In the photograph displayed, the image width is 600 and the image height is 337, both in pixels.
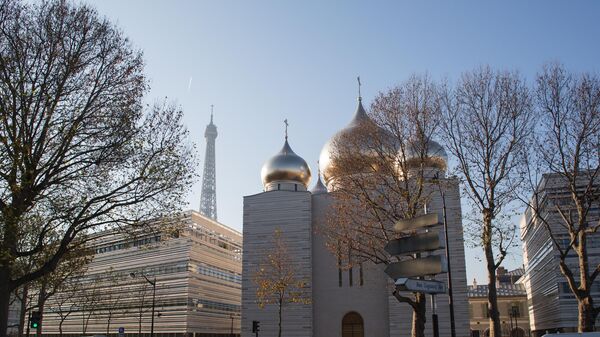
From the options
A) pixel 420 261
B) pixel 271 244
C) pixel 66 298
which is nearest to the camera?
pixel 420 261

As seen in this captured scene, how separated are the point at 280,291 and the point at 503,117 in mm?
23641

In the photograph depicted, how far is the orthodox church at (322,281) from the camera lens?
41.0 m

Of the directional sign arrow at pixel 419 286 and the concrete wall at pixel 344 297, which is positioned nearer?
the directional sign arrow at pixel 419 286

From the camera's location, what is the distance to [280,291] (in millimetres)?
40156

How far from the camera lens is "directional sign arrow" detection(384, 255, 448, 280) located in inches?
412

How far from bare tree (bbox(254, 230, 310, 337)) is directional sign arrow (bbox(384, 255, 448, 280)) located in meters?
29.3

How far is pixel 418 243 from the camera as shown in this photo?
11250 mm

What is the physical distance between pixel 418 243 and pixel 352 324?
3393 cm

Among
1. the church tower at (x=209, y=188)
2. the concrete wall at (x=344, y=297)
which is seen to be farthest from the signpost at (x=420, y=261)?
the church tower at (x=209, y=188)

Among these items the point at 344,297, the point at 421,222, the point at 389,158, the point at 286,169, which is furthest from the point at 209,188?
the point at 421,222

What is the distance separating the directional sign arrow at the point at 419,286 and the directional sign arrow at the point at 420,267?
239 mm

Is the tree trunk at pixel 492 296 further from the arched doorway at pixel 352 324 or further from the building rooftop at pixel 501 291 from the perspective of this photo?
the building rooftop at pixel 501 291

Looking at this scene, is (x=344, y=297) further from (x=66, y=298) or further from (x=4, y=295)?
(x=4, y=295)

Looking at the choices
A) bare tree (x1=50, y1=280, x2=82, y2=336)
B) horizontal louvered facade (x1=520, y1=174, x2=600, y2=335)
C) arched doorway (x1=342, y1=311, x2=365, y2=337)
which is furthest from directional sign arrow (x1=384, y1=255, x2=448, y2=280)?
bare tree (x1=50, y1=280, x2=82, y2=336)
